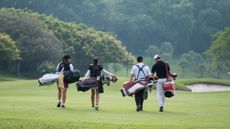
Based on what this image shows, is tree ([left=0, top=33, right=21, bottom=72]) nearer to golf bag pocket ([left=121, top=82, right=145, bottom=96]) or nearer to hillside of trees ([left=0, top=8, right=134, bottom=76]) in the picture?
hillside of trees ([left=0, top=8, right=134, bottom=76])

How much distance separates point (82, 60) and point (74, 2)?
7190cm

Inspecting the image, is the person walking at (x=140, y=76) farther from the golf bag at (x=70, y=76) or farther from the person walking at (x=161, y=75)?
the golf bag at (x=70, y=76)

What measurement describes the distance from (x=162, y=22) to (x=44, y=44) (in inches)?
3610

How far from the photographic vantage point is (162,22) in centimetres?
17888

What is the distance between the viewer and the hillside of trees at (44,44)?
8931 centimetres

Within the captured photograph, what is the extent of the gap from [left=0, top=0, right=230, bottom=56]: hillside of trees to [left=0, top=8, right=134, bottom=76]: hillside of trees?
2374 inches

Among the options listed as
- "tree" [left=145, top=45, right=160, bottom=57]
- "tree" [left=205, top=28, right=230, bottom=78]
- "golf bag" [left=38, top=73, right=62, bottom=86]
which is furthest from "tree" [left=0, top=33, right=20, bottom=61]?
"tree" [left=145, top=45, right=160, bottom=57]

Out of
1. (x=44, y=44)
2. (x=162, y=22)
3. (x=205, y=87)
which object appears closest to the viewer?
(x=205, y=87)

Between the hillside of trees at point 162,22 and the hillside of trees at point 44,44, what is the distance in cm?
6030

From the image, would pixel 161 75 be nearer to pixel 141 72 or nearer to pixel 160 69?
pixel 160 69

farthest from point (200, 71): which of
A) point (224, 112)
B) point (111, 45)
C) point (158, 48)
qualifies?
point (224, 112)

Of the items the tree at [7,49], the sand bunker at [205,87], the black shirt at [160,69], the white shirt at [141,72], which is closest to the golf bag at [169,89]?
the black shirt at [160,69]

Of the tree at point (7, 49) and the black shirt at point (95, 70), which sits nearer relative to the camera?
the black shirt at point (95, 70)

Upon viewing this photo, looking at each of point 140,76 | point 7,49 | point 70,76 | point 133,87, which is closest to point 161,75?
point 140,76
